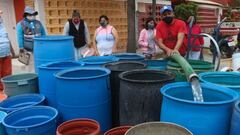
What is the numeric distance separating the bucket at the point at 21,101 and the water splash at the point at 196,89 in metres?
1.75

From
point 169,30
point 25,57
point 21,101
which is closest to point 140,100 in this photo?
point 21,101

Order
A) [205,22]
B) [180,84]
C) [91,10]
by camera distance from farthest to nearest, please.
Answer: [205,22] < [91,10] < [180,84]

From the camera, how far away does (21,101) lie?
337 centimetres

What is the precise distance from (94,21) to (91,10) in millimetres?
414

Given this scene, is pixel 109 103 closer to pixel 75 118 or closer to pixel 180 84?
pixel 75 118

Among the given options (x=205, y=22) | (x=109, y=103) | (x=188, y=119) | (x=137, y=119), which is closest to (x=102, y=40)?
(x=109, y=103)

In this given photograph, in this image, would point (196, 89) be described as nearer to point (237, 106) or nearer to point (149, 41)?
point (237, 106)

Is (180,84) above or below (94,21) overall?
below

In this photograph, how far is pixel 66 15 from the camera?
29.6 feet

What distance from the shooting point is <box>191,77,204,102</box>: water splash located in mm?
2267

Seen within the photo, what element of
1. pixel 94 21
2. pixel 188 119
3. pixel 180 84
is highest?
pixel 94 21

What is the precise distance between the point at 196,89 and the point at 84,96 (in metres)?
1.10

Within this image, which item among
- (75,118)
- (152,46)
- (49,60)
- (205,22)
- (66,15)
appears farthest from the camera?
(205,22)

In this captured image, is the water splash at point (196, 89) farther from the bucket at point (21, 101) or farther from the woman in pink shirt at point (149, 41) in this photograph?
the woman in pink shirt at point (149, 41)
